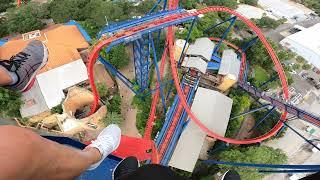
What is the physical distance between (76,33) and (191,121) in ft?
29.7

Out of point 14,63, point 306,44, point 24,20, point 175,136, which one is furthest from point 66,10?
point 306,44

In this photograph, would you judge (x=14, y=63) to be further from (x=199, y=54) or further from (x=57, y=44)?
(x=199, y=54)

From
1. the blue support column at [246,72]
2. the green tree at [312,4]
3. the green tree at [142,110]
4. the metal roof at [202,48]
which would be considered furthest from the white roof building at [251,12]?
the green tree at [142,110]

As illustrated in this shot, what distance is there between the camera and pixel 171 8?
19312mm

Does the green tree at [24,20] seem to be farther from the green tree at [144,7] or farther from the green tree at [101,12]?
the green tree at [144,7]

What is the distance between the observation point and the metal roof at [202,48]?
69.8 feet

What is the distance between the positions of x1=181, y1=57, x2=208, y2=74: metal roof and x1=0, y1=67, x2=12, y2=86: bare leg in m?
13.1

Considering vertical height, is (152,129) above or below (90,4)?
below

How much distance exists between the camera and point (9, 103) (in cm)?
1662

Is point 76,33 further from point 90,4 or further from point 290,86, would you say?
point 290,86

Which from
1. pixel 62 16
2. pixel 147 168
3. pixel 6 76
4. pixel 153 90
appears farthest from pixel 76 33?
pixel 147 168

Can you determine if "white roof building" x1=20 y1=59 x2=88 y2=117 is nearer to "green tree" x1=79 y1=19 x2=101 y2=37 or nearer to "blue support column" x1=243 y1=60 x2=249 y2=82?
"green tree" x1=79 y1=19 x2=101 y2=37

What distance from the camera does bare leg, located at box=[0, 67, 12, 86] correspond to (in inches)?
351

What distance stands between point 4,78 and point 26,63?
1358 mm
